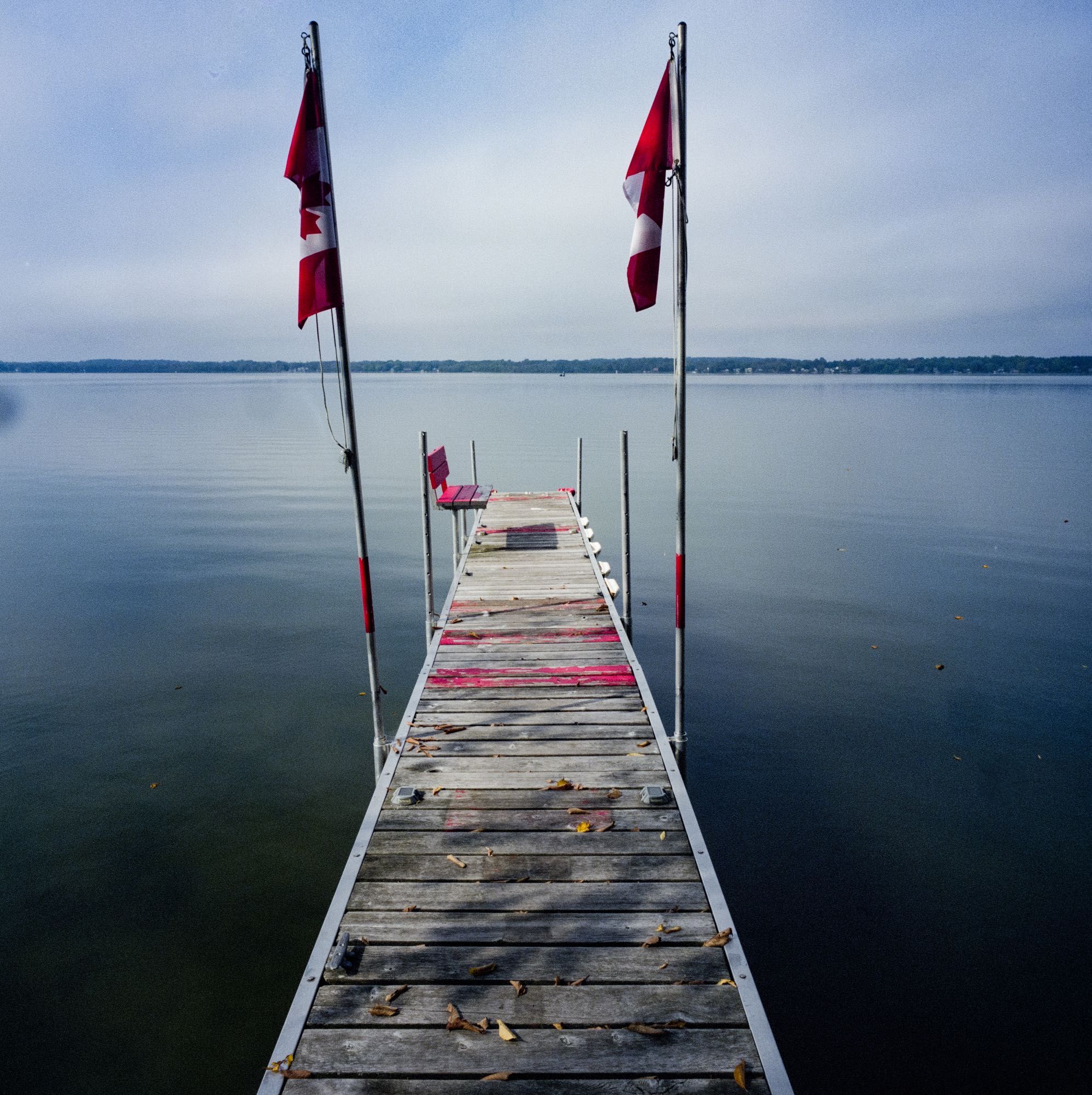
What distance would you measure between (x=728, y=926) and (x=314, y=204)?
5230 millimetres

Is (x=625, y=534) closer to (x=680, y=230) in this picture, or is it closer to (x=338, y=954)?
(x=680, y=230)

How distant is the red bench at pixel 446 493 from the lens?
12.3 metres

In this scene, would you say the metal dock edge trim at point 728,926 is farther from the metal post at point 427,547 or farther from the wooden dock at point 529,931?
the metal post at point 427,547

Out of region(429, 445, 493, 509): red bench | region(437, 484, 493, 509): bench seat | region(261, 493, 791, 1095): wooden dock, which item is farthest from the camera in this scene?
region(437, 484, 493, 509): bench seat

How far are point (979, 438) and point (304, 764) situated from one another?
4212 centimetres

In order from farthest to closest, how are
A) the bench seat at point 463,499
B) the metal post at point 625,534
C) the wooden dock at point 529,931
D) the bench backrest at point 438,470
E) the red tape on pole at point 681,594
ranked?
the bench seat at point 463,499
the bench backrest at point 438,470
the metal post at point 625,534
the red tape on pole at point 681,594
the wooden dock at point 529,931

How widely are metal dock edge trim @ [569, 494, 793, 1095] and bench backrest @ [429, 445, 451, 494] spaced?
6.34 m

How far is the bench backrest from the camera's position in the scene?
12211 millimetres

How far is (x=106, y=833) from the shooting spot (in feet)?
23.5

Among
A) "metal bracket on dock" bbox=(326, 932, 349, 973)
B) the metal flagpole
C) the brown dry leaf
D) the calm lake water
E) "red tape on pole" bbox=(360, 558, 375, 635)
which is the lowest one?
the calm lake water

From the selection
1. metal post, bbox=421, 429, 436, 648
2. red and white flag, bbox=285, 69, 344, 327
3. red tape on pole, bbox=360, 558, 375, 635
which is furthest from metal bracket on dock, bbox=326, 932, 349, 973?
metal post, bbox=421, 429, 436, 648

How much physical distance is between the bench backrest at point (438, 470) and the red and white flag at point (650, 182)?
6403 millimetres

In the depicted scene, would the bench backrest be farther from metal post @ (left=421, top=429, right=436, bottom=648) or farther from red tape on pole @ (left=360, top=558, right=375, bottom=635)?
red tape on pole @ (left=360, top=558, right=375, bottom=635)

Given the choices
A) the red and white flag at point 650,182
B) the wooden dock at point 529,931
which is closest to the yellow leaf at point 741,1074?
the wooden dock at point 529,931
